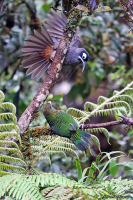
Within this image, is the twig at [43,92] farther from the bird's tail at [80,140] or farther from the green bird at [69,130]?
the bird's tail at [80,140]

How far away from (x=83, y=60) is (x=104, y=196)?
82.7 inches

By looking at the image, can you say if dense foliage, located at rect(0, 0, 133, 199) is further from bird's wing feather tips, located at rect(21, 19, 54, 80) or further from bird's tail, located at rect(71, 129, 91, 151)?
bird's wing feather tips, located at rect(21, 19, 54, 80)

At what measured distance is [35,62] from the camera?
8.77 feet

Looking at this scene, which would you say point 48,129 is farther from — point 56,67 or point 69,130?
point 56,67

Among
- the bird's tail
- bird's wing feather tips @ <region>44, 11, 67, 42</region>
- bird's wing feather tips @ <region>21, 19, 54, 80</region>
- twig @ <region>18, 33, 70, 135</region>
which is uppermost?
bird's wing feather tips @ <region>44, 11, 67, 42</region>

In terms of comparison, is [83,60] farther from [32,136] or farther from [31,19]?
[32,136]

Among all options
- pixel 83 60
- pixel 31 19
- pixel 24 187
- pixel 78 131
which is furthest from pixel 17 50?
pixel 24 187

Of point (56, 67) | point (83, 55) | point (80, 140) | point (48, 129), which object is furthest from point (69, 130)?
point (83, 55)

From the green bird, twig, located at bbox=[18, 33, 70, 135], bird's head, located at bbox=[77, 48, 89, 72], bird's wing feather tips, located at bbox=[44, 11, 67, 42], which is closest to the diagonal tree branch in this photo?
twig, located at bbox=[18, 33, 70, 135]

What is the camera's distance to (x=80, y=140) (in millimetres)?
1568

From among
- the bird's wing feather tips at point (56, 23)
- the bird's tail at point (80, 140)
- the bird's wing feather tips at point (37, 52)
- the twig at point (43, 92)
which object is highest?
the bird's wing feather tips at point (56, 23)

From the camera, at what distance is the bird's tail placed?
156 cm

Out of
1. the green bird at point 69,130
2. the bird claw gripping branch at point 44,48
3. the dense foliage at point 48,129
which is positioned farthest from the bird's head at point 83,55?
the green bird at point 69,130

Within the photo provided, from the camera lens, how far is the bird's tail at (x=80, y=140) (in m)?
1.56
